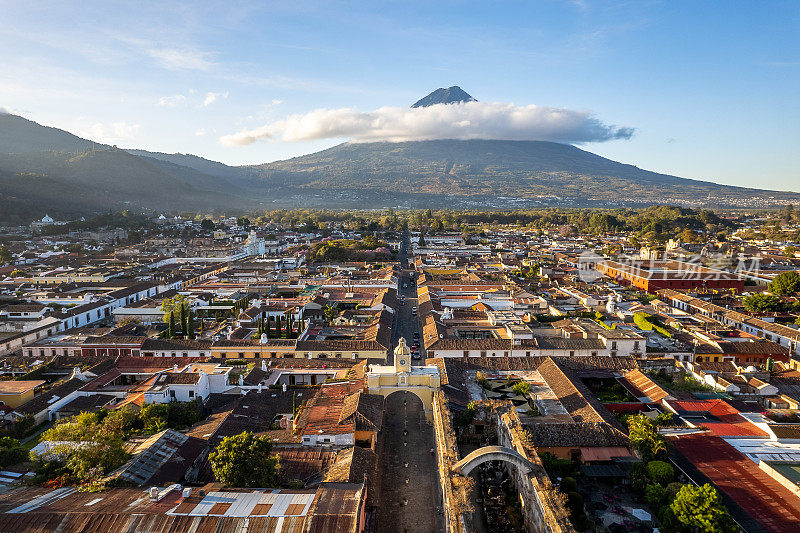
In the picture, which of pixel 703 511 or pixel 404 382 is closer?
pixel 703 511

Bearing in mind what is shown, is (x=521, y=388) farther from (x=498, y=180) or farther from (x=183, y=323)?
(x=498, y=180)

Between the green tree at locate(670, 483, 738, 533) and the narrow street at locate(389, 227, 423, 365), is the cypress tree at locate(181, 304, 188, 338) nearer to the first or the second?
the narrow street at locate(389, 227, 423, 365)

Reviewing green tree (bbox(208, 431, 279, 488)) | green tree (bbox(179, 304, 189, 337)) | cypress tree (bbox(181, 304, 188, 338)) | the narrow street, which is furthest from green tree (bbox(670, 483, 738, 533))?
cypress tree (bbox(181, 304, 188, 338))

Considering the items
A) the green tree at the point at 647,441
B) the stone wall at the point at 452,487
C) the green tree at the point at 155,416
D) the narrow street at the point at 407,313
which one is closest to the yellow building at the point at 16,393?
the green tree at the point at 155,416

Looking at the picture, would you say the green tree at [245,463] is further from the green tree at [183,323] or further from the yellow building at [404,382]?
the green tree at [183,323]

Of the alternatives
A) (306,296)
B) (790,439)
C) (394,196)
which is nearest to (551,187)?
(394,196)

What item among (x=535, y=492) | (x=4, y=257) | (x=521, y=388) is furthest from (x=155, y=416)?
(x=4, y=257)
